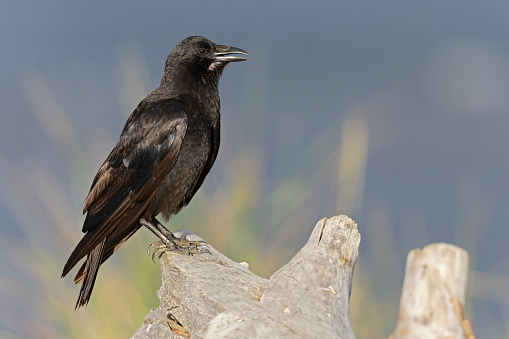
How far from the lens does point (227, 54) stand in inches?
180

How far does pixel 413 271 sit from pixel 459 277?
0.59 ft

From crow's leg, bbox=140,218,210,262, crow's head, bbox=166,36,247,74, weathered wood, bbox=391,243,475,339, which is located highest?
crow's head, bbox=166,36,247,74

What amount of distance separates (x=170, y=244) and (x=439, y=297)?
2070 mm

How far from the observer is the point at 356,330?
4656 millimetres

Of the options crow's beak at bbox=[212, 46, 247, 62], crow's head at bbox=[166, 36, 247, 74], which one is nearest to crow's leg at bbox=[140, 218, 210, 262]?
crow's head at bbox=[166, 36, 247, 74]

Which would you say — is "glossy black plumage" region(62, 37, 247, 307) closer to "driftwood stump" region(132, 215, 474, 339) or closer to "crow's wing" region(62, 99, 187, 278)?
"crow's wing" region(62, 99, 187, 278)

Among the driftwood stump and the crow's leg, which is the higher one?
the crow's leg

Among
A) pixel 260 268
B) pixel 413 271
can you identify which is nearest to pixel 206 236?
pixel 260 268

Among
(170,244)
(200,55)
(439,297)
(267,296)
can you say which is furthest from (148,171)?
(439,297)

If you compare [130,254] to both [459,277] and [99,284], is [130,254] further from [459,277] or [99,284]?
[459,277]

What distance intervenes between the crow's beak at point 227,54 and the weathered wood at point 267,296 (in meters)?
1.50

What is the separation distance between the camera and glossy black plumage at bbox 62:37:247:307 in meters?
4.06

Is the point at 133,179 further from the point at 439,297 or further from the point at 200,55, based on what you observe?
the point at 439,297

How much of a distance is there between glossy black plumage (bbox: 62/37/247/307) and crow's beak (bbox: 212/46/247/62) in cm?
35
